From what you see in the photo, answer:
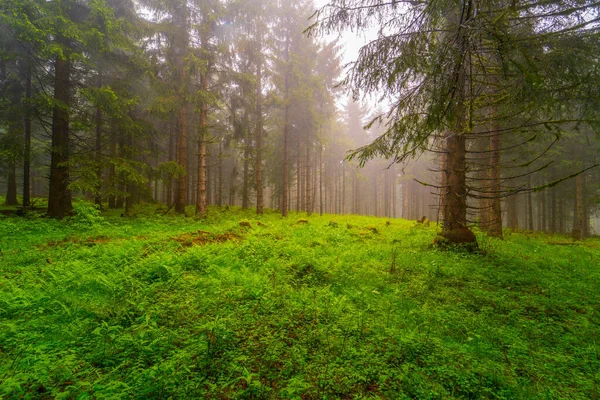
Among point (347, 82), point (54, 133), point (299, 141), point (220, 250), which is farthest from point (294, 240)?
point (299, 141)

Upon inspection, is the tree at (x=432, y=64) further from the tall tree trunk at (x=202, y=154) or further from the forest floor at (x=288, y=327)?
the tall tree trunk at (x=202, y=154)

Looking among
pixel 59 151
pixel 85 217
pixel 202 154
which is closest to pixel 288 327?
pixel 85 217

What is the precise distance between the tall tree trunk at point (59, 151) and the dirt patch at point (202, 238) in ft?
21.7

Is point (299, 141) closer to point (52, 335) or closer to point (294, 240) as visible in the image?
point (294, 240)

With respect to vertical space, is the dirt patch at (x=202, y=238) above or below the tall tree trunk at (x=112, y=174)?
below

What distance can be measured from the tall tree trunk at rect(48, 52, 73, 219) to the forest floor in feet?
18.6

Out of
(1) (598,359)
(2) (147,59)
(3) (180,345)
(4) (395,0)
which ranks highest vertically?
(2) (147,59)

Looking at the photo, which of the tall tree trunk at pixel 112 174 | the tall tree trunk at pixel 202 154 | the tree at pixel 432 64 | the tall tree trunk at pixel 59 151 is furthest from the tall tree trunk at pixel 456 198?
the tall tree trunk at pixel 59 151

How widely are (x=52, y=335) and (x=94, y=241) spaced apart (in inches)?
221

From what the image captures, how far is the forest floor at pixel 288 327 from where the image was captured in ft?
7.67

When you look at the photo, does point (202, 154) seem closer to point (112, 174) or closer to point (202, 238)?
point (112, 174)

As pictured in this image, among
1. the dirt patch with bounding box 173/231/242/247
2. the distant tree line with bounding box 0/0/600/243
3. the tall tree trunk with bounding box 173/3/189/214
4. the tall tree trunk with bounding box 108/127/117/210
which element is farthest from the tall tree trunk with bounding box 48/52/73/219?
the dirt patch with bounding box 173/231/242/247

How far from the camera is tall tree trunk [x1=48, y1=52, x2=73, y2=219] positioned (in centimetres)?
1056

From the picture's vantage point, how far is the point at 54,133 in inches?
421
